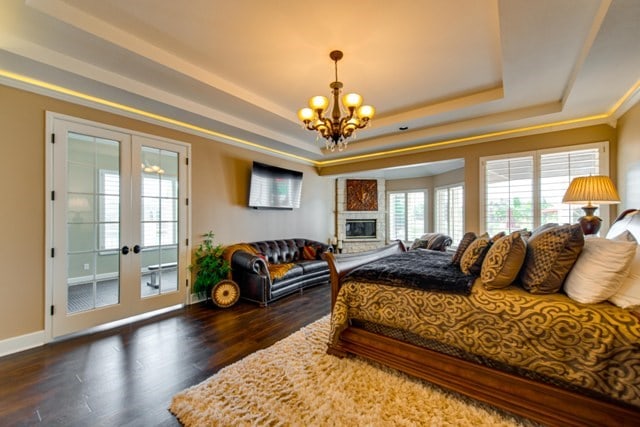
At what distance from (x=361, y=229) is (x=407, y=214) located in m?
1.40

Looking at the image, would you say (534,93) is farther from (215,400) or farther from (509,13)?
(215,400)

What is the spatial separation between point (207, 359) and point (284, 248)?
2952 mm

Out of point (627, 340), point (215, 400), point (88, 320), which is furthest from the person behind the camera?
point (88, 320)

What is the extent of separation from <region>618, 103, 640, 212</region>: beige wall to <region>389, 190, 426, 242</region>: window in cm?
405

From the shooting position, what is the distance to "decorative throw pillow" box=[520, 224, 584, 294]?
176cm

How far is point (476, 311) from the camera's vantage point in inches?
71.5

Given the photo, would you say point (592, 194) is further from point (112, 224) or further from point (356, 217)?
point (112, 224)

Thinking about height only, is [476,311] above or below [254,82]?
below

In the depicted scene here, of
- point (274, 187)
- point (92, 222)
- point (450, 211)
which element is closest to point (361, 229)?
point (450, 211)

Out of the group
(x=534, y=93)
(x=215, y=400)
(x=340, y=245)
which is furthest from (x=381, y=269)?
(x=340, y=245)

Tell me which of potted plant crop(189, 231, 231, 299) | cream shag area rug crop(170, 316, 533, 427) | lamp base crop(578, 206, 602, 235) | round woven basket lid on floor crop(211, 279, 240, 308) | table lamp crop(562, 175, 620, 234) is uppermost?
table lamp crop(562, 175, 620, 234)

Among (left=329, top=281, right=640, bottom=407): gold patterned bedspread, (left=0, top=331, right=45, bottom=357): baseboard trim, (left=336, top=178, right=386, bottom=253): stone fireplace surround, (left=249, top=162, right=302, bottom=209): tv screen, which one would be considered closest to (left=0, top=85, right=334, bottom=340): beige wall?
(left=0, top=331, right=45, bottom=357): baseboard trim

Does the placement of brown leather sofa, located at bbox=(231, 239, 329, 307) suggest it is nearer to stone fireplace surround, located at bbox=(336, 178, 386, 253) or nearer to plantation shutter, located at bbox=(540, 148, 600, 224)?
stone fireplace surround, located at bbox=(336, 178, 386, 253)

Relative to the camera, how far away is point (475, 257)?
2.18m
